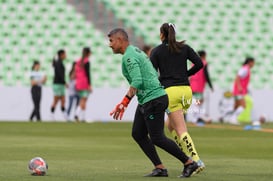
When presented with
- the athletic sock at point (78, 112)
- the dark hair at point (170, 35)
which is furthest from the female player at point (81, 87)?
the dark hair at point (170, 35)

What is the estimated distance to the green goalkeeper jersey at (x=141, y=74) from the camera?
35.3 ft

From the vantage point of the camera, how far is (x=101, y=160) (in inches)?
551

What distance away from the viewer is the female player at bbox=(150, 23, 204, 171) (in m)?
11.9

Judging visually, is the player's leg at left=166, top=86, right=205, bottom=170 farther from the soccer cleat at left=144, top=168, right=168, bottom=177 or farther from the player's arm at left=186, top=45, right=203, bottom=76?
the soccer cleat at left=144, top=168, right=168, bottom=177

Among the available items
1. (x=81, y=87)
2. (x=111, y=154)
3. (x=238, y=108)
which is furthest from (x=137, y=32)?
(x=111, y=154)

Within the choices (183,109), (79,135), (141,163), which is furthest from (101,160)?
(79,135)

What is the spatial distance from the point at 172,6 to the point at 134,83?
78.5ft

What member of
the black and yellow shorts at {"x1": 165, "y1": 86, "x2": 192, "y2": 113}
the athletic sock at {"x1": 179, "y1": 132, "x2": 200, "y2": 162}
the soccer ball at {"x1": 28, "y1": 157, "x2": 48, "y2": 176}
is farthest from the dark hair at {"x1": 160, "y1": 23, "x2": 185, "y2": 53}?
the soccer ball at {"x1": 28, "y1": 157, "x2": 48, "y2": 176}

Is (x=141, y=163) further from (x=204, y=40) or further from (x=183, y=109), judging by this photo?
(x=204, y=40)

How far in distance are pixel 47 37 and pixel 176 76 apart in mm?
21140

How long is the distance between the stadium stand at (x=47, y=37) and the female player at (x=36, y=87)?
2711 mm

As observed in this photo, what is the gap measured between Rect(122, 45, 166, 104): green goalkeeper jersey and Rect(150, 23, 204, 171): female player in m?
0.80

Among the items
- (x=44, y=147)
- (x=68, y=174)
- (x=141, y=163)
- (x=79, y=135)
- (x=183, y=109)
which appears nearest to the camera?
(x=68, y=174)

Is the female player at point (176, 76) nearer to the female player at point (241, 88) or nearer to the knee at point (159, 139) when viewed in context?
the knee at point (159, 139)
